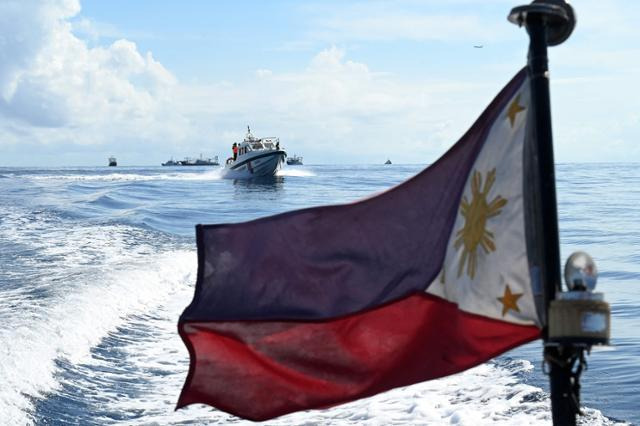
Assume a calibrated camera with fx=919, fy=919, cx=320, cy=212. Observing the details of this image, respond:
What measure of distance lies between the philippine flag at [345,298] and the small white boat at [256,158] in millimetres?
64585

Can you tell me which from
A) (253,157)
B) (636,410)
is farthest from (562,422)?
(253,157)

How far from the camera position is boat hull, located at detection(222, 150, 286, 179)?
68.9 m

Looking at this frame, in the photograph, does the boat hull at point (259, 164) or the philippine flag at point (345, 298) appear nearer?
the philippine flag at point (345, 298)

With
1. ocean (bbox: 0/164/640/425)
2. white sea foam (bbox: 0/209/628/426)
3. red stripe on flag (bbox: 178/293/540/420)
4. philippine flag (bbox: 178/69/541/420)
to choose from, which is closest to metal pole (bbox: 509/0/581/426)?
philippine flag (bbox: 178/69/541/420)

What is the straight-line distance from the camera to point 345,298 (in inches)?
171

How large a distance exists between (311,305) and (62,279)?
14.1 meters

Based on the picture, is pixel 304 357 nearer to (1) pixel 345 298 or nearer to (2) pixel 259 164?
(1) pixel 345 298

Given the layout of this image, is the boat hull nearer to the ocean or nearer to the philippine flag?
the ocean

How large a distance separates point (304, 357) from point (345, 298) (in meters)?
0.34

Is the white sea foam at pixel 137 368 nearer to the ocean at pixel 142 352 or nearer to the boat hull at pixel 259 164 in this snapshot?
the ocean at pixel 142 352

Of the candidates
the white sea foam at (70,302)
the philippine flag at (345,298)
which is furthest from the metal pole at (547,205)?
the white sea foam at (70,302)

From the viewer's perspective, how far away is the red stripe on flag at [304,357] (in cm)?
422

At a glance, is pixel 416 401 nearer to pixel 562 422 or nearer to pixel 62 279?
pixel 562 422

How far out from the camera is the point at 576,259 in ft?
11.9
